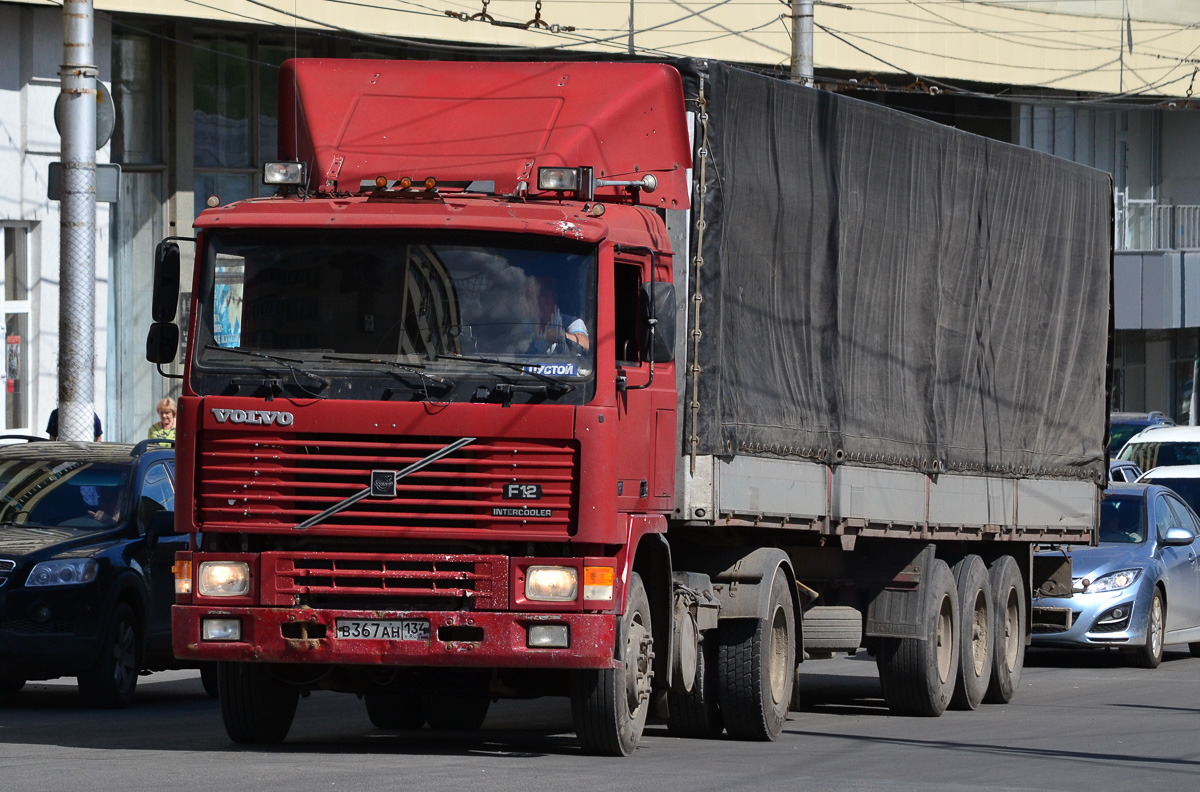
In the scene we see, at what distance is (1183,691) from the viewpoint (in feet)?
52.3

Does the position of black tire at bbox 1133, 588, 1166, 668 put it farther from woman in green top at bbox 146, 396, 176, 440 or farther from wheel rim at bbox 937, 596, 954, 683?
woman in green top at bbox 146, 396, 176, 440

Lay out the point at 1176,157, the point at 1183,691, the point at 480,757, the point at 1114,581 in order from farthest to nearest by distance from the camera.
Answer: the point at 1176,157 < the point at 1114,581 < the point at 1183,691 < the point at 480,757

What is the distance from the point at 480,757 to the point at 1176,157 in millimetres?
40232

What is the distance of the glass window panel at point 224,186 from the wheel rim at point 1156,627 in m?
14.9

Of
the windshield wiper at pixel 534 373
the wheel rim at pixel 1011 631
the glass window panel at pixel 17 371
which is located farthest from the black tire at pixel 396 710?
the glass window panel at pixel 17 371

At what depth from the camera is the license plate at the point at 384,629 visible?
974 cm

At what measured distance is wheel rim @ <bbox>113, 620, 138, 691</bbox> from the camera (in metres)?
13.6

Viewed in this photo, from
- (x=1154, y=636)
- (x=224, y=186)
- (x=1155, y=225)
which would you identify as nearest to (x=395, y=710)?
(x=1154, y=636)

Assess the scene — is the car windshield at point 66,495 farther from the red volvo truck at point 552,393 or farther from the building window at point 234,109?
the building window at point 234,109

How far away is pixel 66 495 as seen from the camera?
46.5 ft

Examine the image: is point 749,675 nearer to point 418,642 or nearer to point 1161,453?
point 418,642

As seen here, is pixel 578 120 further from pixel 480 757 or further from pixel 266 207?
pixel 480 757

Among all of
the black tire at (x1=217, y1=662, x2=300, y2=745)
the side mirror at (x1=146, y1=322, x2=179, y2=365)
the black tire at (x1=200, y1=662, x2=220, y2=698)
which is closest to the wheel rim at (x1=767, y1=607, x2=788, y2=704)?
the black tire at (x1=217, y1=662, x2=300, y2=745)

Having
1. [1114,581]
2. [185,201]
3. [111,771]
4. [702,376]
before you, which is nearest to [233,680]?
[111,771]
